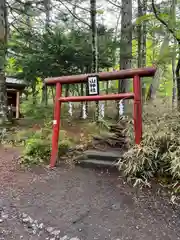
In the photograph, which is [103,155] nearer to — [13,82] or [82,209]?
[82,209]

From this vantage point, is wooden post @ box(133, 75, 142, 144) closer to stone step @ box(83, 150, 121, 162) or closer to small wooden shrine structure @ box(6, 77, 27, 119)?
stone step @ box(83, 150, 121, 162)

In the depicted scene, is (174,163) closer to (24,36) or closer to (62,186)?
(62,186)

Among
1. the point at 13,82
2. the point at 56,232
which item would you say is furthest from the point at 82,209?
the point at 13,82

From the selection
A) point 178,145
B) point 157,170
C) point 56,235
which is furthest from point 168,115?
point 56,235

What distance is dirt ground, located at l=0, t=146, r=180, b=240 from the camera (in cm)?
278

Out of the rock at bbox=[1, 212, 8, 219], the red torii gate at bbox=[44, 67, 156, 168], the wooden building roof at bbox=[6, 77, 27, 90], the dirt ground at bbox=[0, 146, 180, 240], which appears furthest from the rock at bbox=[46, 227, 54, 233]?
the wooden building roof at bbox=[6, 77, 27, 90]

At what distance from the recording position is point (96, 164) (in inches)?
193

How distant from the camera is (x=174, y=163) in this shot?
3.53m

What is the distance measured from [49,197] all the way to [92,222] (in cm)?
104

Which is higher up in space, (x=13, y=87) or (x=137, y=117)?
(x=13, y=87)

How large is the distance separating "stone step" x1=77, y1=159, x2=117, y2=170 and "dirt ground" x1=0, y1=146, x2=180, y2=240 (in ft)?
0.77

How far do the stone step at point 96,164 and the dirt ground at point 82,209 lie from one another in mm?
234

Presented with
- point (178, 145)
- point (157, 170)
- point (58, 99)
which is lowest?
point (157, 170)

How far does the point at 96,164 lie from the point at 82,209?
163cm
